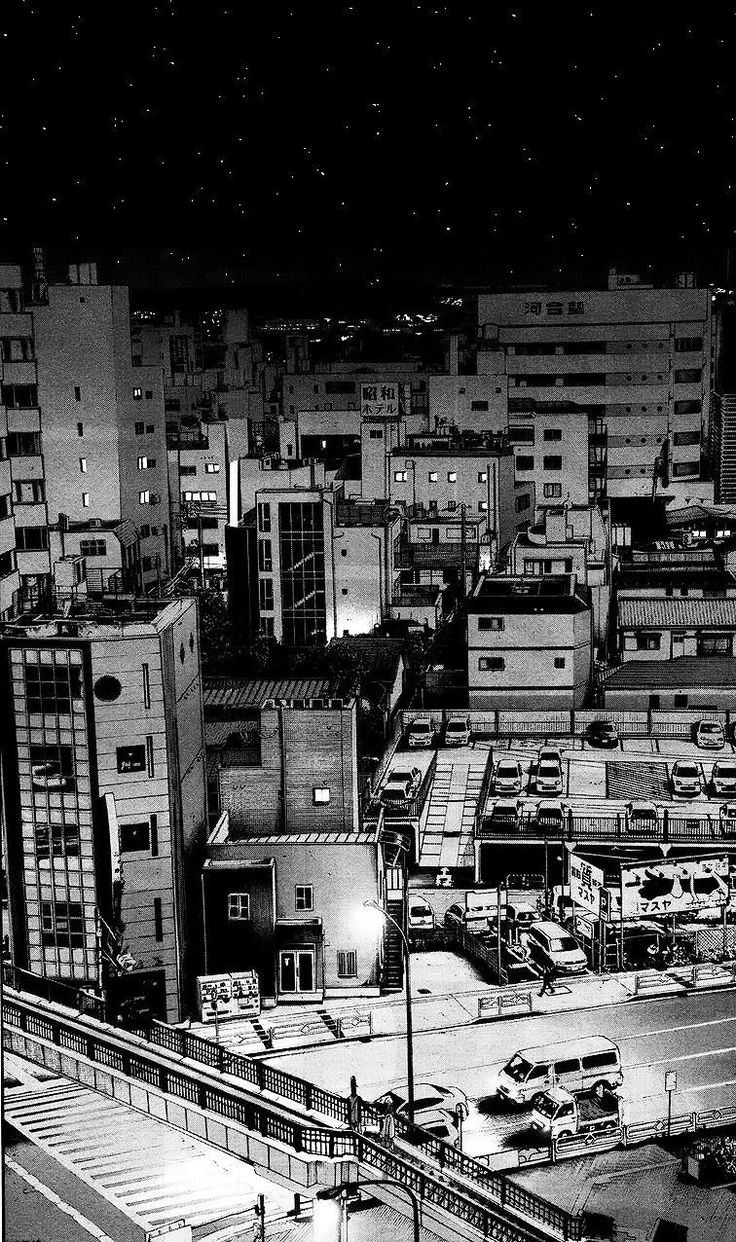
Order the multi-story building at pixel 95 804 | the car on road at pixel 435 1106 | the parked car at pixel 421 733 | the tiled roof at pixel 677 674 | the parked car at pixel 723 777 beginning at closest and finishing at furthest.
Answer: the car on road at pixel 435 1106, the multi-story building at pixel 95 804, the parked car at pixel 723 777, the parked car at pixel 421 733, the tiled roof at pixel 677 674

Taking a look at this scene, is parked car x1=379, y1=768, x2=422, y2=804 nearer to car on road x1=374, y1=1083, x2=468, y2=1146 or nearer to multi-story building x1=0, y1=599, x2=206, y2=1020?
multi-story building x1=0, y1=599, x2=206, y2=1020

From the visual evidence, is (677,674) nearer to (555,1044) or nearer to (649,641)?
(649,641)

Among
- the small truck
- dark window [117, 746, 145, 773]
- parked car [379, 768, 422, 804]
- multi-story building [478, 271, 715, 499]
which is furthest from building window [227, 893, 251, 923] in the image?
multi-story building [478, 271, 715, 499]

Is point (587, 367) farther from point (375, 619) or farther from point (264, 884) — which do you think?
point (264, 884)

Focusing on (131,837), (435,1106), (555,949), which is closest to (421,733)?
(555,949)

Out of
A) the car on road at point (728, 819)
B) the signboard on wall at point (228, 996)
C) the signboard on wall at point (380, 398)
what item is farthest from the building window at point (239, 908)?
the signboard on wall at point (380, 398)

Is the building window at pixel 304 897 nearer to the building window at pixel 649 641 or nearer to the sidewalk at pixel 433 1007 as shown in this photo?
the sidewalk at pixel 433 1007
